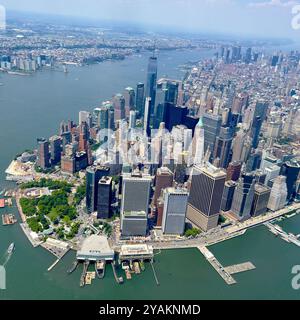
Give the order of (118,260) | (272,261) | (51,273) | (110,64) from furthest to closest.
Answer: (110,64) → (272,261) → (118,260) → (51,273)

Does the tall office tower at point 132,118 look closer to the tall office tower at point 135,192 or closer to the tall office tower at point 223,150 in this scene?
the tall office tower at point 223,150

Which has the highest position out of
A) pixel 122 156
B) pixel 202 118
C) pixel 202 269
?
pixel 202 118

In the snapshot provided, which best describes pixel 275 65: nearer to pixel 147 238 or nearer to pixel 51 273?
pixel 147 238

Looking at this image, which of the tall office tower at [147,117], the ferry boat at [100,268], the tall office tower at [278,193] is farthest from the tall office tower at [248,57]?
the ferry boat at [100,268]

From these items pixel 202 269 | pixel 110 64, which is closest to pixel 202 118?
pixel 202 269

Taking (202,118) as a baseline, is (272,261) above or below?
below

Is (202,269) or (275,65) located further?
(275,65)

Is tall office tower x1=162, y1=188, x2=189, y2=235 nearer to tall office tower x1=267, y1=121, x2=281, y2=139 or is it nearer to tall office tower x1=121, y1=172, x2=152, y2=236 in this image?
tall office tower x1=121, y1=172, x2=152, y2=236
